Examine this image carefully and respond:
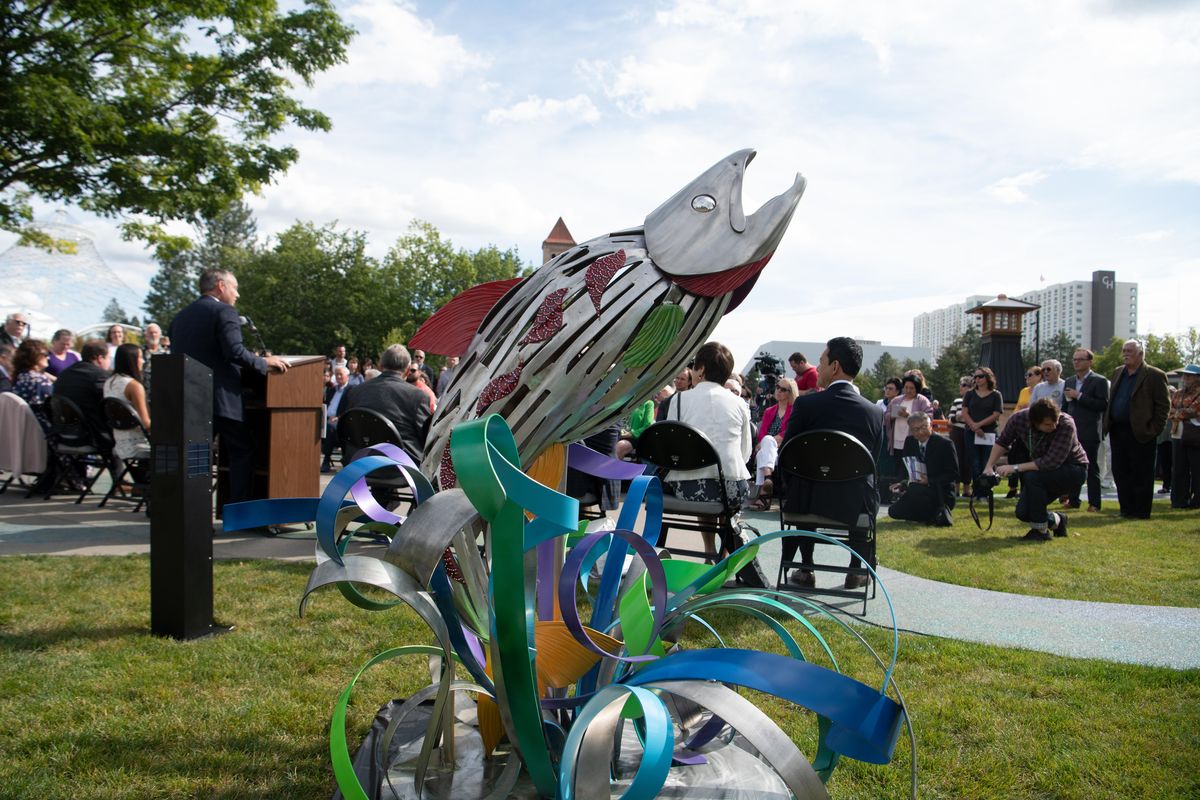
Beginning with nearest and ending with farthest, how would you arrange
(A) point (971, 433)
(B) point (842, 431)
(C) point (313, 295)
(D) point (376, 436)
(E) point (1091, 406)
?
(B) point (842, 431), (D) point (376, 436), (E) point (1091, 406), (A) point (971, 433), (C) point (313, 295)

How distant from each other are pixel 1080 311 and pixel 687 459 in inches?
4012

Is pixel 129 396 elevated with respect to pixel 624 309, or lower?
lower

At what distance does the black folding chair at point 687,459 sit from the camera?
4750 millimetres

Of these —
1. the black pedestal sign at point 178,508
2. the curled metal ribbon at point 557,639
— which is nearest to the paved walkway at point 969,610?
the black pedestal sign at point 178,508

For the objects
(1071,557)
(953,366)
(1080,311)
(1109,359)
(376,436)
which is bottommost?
(1071,557)

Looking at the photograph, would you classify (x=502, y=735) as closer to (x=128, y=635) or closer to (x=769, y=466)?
(x=128, y=635)

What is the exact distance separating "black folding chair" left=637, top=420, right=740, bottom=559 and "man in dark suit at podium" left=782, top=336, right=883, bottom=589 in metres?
0.46

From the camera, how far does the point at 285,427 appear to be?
20.9ft

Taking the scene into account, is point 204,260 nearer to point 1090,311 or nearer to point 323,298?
point 323,298

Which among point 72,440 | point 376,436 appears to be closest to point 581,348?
point 376,436

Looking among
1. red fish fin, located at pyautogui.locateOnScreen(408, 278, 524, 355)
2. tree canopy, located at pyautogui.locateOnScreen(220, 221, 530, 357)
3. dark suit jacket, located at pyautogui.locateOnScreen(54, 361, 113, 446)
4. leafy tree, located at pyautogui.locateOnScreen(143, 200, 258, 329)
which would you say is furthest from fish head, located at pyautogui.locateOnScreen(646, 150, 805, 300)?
leafy tree, located at pyautogui.locateOnScreen(143, 200, 258, 329)

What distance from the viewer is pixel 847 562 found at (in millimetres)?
6309

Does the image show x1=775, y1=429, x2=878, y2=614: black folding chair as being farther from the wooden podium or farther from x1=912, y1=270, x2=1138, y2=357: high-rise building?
x1=912, y1=270, x2=1138, y2=357: high-rise building

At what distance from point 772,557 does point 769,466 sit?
0.87 meters
